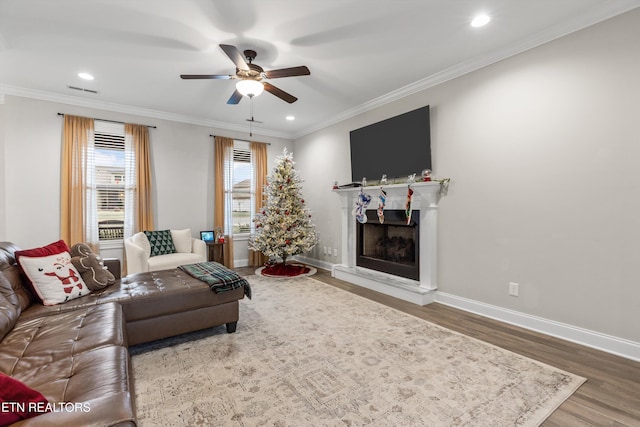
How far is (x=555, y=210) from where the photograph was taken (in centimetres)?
281

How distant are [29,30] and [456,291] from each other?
17.1 ft

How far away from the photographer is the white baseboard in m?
2.43

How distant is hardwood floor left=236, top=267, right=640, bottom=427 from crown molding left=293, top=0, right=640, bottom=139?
2.81m

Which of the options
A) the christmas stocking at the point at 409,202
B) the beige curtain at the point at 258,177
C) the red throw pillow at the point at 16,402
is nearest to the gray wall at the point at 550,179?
the christmas stocking at the point at 409,202

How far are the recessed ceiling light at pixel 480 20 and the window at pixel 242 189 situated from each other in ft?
14.7

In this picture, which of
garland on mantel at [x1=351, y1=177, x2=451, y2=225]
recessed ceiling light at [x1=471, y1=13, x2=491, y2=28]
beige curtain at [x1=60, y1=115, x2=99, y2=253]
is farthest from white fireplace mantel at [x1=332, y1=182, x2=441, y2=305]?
beige curtain at [x1=60, y1=115, x2=99, y2=253]

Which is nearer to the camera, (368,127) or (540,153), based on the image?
(540,153)

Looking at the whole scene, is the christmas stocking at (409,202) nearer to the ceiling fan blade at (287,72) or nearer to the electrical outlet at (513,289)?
the electrical outlet at (513,289)

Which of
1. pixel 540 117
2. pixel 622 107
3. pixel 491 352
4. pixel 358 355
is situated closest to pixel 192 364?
pixel 358 355

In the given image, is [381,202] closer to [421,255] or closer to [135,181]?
[421,255]

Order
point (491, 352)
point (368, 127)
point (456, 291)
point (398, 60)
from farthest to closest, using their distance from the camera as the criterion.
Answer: point (368, 127), point (456, 291), point (398, 60), point (491, 352)

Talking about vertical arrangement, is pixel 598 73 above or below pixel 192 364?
above

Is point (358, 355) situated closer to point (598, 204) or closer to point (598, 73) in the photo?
point (598, 204)

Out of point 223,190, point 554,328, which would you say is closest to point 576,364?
point 554,328
